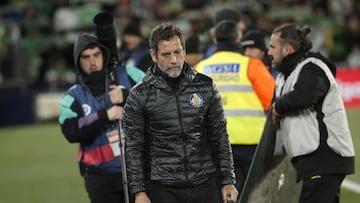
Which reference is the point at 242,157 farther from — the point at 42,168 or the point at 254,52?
the point at 42,168

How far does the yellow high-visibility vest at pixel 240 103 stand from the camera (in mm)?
7688

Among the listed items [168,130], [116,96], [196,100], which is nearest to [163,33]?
[196,100]

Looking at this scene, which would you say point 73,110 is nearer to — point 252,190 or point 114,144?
point 114,144

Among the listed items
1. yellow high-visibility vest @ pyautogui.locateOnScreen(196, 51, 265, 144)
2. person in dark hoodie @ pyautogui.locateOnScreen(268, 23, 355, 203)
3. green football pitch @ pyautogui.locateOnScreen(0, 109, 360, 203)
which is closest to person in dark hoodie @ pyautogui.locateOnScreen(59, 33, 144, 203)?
yellow high-visibility vest @ pyautogui.locateOnScreen(196, 51, 265, 144)

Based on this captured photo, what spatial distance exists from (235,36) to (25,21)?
1542 cm

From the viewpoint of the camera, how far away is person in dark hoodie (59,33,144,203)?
7.05 metres

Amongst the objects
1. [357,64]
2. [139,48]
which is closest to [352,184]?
[139,48]

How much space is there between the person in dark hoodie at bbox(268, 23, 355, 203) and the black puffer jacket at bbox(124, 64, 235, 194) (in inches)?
47.2

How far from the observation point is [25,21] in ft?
74.5

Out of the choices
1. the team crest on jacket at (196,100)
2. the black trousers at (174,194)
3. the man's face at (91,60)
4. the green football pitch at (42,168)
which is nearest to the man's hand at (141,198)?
the black trousers at (174,194)

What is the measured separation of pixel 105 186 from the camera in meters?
7.07

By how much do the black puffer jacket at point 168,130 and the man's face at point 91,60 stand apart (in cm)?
145

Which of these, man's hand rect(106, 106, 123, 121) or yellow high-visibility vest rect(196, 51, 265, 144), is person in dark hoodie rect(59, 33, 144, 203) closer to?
man's hand rect(106, 106, 123, 121)

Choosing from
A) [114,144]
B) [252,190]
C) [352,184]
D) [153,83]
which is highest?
[153,83]
